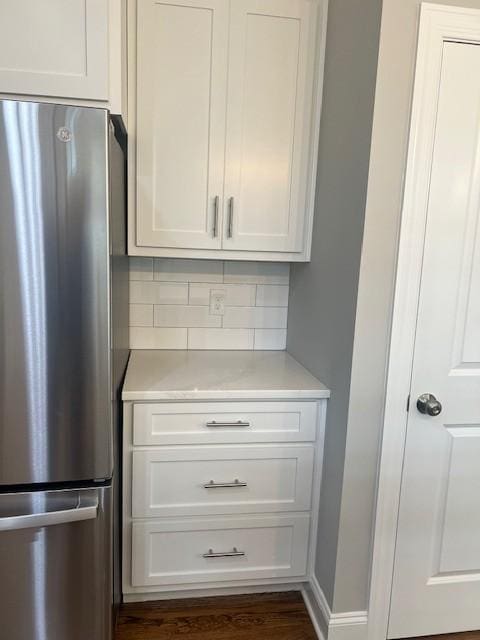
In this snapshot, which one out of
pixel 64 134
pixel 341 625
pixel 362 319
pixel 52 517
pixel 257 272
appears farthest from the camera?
pixel 257 272

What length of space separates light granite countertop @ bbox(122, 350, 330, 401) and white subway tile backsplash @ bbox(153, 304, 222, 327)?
5.5 inches

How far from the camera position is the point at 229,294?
226 centimetres

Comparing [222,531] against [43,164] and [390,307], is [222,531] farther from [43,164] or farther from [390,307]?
[43,164]

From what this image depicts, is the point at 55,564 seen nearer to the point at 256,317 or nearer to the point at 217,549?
the point at 217,549

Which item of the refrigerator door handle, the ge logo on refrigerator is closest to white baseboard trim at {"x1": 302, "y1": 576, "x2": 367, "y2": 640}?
the refrigerator door handle

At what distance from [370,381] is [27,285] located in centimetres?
105

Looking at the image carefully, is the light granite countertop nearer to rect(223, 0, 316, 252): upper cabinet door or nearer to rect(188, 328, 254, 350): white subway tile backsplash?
rect(188, 328, 254, 350): white subway tile backsplash

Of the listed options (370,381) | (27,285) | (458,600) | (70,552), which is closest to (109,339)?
(27,285)

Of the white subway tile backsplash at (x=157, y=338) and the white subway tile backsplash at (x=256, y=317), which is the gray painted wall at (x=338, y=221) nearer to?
the white subway tile backsplash at (x=256, y=317)

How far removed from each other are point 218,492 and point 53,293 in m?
0.95

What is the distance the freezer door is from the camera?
1.31 metres

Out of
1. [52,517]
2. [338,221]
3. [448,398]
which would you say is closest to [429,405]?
[448,398]

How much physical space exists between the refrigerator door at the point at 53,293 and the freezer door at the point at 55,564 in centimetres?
8

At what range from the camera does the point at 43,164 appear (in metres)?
1.19
